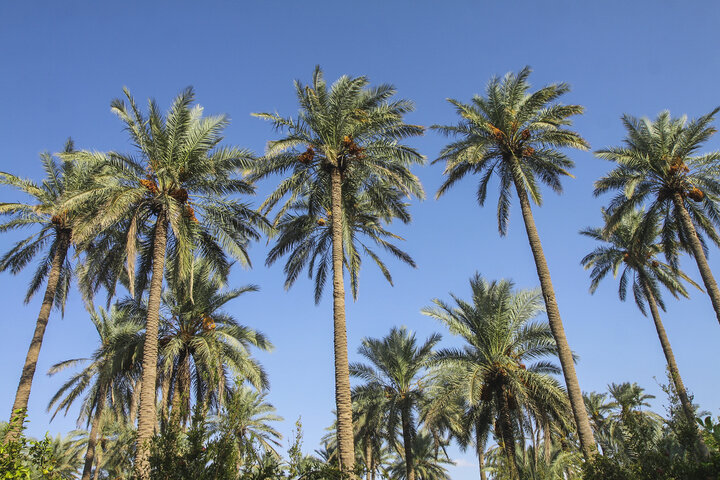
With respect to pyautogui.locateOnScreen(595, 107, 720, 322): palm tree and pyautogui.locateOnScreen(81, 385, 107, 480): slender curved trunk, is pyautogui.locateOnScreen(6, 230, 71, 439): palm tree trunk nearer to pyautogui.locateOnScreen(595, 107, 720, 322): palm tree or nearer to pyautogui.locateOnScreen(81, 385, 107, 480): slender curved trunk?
pyautogui.locateOnScreen(81, 385, 107, 480): slender curved trunk

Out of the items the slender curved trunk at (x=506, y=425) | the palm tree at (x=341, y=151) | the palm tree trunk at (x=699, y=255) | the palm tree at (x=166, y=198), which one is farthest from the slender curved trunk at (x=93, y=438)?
the palm tree trunk at (x=699, y=255)

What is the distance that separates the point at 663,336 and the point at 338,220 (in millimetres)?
20361

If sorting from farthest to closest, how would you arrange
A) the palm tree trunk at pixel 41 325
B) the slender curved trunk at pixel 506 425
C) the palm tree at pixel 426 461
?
the palm tree at pixel 426 461 < the slender curved trunk at pixel 506 425 < the palm tree trunk at pixel 41 325

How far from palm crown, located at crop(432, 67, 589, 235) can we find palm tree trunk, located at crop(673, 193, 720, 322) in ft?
20.1

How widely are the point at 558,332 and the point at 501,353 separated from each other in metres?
5.71

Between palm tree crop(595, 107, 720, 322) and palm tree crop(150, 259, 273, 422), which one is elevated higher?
palm tree crop(595, 107, 720, 322)

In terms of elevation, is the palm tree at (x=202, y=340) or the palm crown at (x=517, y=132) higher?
the palm crown at (x=517, y=132)

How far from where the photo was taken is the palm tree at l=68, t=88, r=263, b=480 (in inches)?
654

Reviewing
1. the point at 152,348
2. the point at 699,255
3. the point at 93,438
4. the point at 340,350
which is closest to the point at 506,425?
the point at 340,350

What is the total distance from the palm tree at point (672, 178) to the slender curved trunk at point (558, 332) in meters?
5.73

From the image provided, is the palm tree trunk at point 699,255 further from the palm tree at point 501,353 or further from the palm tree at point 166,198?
the palm tree at point 166,198

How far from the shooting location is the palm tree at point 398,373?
91.0 ft

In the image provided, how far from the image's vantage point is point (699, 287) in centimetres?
2692

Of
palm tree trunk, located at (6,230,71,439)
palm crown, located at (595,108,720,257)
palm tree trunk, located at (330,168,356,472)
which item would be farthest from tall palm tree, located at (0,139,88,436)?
palm crown, located at (595,108,720,257)
